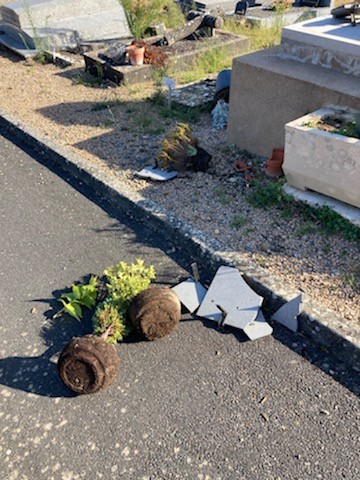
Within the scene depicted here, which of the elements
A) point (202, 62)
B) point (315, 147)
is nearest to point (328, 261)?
point (315, 147)

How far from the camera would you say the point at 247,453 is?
2799 millimetres

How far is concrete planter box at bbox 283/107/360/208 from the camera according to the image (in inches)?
162

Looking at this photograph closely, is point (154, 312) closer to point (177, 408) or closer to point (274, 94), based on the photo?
point (177, 408)

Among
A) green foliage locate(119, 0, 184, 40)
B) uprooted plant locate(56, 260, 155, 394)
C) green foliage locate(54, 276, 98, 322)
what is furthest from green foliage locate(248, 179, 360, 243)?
green foliage locate(119, 0, 184, 40)

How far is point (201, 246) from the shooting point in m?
4.15

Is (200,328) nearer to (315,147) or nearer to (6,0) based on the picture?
(315,147)

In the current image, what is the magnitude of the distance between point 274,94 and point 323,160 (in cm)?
133

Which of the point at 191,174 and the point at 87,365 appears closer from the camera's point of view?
the point at 87,365

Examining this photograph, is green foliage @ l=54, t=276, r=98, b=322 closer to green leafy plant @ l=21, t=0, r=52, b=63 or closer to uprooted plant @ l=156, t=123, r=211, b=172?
uprooted plant @ l=156, t=123, r=211, b=172

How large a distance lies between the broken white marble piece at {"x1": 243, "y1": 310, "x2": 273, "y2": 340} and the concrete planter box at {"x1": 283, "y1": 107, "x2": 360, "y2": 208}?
154 centimetres

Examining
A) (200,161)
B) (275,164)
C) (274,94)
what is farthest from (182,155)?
(274,94)

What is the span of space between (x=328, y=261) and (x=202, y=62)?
231 inches

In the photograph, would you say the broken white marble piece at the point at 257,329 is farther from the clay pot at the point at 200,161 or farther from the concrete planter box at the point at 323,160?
the clay pot at the point at 200,161

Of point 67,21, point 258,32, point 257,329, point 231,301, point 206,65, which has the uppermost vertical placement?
point 67,21
